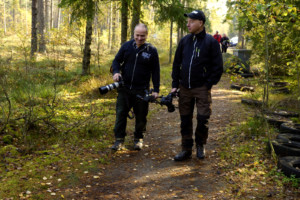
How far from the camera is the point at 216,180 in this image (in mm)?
3936

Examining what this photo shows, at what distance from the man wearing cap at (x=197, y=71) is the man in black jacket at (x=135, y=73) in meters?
0.49

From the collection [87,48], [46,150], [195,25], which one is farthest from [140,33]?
[87,48]

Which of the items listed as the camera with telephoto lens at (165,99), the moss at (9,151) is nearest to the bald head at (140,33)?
the camera with telephoto lens at (165,99)

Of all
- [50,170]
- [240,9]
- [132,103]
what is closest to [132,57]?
[132,103]

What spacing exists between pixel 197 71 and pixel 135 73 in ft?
3.68

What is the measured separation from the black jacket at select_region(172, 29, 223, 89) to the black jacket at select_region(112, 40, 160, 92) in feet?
2.01

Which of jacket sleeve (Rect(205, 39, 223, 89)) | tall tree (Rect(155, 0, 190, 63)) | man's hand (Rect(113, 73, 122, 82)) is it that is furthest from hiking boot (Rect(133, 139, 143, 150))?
tall tree (Rect(155, 0, 190, 63))

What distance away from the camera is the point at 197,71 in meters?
4.19

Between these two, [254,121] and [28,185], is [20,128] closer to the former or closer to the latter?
[28,185]

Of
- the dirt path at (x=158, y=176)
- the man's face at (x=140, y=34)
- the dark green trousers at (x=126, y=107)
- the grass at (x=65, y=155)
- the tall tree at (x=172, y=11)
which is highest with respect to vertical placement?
the tall tree at (x=172, y=11)

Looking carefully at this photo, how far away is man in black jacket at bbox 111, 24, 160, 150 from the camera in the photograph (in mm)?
4609

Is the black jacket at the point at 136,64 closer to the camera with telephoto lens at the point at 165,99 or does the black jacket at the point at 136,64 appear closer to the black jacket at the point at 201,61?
the camera with telephoto lens at the point at 165,99

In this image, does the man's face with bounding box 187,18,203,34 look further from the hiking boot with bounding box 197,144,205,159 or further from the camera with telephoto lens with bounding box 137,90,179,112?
the hiking boot with bounding box 197,144,205,159

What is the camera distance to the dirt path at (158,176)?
11.5 ft
